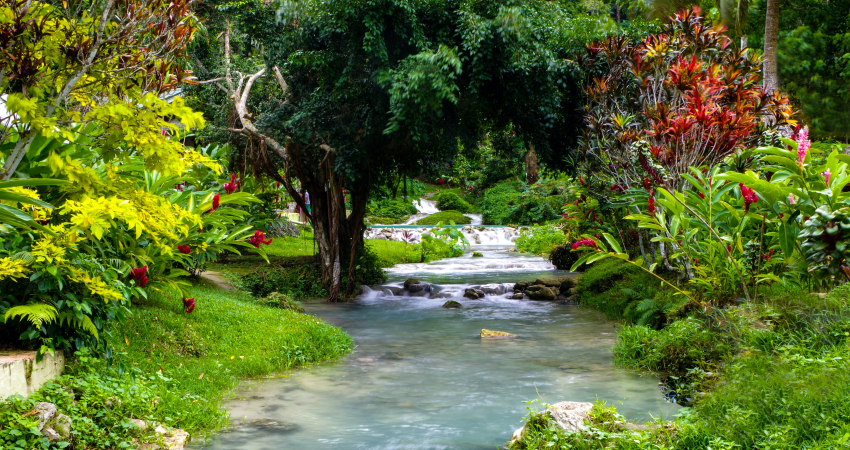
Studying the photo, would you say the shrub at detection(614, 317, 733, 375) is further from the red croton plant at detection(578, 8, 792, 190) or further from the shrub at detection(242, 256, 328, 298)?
the shrub at detection(242, 256, 328, 298)

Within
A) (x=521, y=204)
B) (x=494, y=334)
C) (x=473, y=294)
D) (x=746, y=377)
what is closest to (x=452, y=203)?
(x=521, y=204)

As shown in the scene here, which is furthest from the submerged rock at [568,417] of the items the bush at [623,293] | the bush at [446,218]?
the bush at [446,218]

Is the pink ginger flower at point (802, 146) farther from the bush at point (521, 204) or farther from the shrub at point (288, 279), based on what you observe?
the bush at point (521, 204)

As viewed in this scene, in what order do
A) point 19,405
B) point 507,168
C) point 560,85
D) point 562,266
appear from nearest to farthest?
point 19,405 < point 560,85 < point 562,266 < point 507,168

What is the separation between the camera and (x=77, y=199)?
4.71m

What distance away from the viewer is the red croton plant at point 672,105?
288 inches

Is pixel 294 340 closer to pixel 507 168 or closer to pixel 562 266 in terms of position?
pixel 562 266

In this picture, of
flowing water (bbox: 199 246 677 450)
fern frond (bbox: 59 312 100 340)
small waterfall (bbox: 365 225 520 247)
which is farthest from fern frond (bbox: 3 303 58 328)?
small waterfall (bbox: 365 225 520 247)

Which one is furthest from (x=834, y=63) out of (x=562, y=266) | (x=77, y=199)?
(x=77, y=199)

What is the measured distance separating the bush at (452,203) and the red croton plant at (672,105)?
23700 millimetres

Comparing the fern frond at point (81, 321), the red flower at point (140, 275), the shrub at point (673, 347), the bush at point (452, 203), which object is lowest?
the shrub at point (673, 347)

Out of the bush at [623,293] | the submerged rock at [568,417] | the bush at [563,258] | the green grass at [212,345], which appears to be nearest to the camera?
the submerged rock at [568,417]

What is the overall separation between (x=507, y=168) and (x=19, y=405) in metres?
32.6

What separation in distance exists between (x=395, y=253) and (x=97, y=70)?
15416mm
